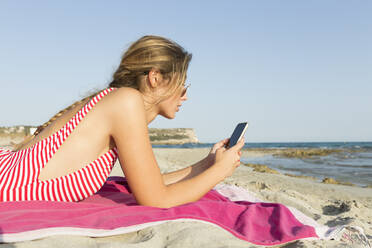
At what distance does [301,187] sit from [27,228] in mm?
5445

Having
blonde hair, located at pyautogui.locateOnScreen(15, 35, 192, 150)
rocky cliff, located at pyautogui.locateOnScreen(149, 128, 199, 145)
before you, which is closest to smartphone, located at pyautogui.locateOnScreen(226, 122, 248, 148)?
blonde hair, located at pyautogui.locateOnScreen(15, 35, 192, 150)

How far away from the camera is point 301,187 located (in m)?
6.18

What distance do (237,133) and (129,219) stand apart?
1.19 meters

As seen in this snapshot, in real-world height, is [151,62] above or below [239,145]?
above

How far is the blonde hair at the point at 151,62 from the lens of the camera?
7.10ft

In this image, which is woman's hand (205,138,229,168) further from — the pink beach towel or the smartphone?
the pink beach towel

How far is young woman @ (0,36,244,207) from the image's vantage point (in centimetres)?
198

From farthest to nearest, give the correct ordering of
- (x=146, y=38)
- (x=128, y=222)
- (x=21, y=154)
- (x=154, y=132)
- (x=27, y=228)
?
1. (x=154, y=132)
2. (x=146, y=38)
3. (x=21, y=154)
4. (x=128, y=222)
5. (x=27, y=228)

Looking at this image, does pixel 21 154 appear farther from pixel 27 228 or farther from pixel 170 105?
pixel 170 105

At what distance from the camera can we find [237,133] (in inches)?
107

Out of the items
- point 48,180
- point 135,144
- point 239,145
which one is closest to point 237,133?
point 239,145

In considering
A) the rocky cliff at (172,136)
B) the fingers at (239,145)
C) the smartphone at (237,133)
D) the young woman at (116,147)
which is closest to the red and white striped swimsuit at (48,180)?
the young woman at (116,147)

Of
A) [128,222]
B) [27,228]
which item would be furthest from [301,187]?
[27,228]

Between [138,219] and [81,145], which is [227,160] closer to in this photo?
[138,219]
